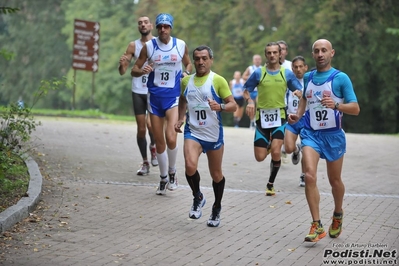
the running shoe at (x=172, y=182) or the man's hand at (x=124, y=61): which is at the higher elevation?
the man's hand at (x=124, y=61)

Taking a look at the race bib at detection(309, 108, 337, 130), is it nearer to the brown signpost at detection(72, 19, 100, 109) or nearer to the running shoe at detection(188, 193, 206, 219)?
the running shoe at detection(188, 193, 206, 219)

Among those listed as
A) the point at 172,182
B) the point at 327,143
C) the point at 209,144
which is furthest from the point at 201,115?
the point at 172,182

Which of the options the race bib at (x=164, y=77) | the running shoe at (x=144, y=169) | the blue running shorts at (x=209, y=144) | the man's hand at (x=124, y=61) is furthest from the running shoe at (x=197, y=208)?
the running shoe at (x=144, y=169)

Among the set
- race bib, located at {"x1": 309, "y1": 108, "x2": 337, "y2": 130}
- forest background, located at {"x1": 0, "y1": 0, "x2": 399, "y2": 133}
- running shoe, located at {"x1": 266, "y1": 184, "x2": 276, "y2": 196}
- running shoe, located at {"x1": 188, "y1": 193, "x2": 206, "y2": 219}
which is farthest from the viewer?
forest background, located at {"x1": 0, "y1": 0, "x2": 399, "y2": 133}

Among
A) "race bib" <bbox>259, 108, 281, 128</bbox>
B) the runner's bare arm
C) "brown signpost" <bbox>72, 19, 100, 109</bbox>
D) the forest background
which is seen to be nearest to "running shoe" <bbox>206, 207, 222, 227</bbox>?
"race bib" <bbox>259, 108, 281, 128</bbox>

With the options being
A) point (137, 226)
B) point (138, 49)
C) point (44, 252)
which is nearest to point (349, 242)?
point (137, 226)

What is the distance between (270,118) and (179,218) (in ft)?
8.90

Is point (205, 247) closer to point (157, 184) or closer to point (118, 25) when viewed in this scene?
point (157, 184)

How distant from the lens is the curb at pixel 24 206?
8.86 metres

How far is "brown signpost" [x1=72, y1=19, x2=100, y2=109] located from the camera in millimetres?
33469

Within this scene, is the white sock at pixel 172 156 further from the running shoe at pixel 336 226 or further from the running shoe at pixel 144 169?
the running shoe at pixel 336 226

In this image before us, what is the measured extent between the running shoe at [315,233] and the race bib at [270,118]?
138 inches

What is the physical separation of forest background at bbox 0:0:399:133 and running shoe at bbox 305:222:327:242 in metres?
26.0

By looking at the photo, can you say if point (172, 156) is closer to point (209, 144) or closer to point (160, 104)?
point (160, 104)
